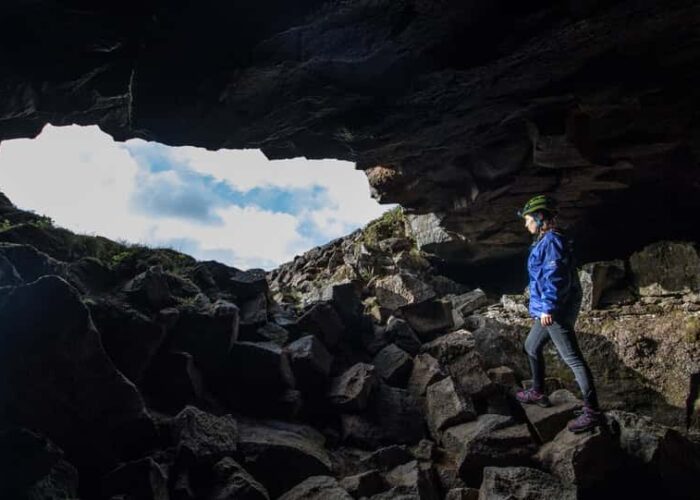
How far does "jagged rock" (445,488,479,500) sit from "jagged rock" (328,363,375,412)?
280 cm

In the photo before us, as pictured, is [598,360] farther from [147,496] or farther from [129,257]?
[129,257]

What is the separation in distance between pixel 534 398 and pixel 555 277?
96.6 inches

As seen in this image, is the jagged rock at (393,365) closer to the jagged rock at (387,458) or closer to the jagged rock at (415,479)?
the jagged rock at (387,458)

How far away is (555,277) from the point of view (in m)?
7.67

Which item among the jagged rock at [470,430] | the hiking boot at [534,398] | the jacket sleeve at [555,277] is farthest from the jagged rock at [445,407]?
the jacket sleeve at [555,277]

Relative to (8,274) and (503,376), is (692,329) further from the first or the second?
(8,274)

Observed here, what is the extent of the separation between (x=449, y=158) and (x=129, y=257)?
796cm

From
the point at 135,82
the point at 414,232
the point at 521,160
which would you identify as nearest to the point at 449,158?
the point at 521,160

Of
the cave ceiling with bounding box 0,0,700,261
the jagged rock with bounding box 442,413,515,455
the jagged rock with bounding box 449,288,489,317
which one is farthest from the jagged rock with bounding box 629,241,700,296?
the jagged rock with bounding box 442,413,515,455

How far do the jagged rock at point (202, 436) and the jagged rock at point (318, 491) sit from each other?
119 cm

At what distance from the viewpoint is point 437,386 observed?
9.66 m

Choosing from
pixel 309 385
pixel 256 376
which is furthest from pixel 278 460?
pixel 309 385

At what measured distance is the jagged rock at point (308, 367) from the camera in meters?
9.87

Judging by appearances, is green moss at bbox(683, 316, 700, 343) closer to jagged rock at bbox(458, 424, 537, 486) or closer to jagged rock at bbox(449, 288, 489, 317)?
jagged rock at bbox(449, 288, 489, 317)
